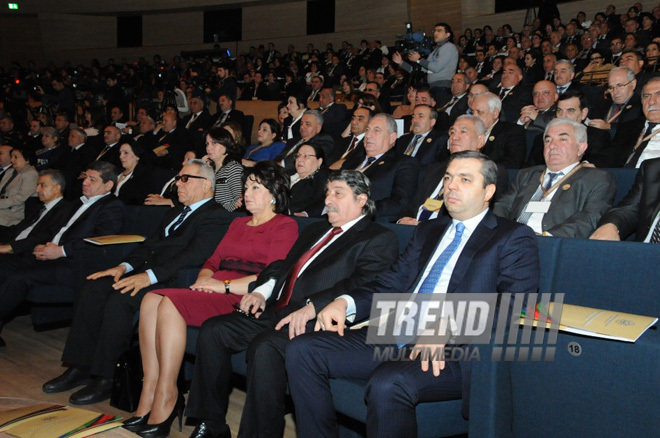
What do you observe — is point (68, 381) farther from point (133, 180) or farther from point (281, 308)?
point (133, 180)

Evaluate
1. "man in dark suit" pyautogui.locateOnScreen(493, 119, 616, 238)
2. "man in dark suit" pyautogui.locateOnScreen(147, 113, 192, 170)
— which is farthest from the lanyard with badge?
"man in dark suit" pyautogui.locateOnScreen(147, 113, 192, 170)

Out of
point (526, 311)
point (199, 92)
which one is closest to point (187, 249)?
point (526, 311)

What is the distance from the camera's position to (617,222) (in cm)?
240

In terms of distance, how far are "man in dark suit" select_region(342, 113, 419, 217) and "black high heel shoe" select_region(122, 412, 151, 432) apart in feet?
5.42

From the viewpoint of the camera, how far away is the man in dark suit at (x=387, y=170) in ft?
11.8

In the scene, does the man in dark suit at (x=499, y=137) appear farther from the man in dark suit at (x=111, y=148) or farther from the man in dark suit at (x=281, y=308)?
the man in dark suit at (x=111, y=148)

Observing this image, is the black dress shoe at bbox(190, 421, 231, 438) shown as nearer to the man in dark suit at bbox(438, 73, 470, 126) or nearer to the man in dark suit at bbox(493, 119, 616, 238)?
the man in dark suit at bbox(493, 119, 616, 238)

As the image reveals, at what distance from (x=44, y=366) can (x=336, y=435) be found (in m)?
2.01

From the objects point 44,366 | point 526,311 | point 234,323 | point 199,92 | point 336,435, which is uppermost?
point 199,92

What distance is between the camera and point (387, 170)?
3727 millimetres

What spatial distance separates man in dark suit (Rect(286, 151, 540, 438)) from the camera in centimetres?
180

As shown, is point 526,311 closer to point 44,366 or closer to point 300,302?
point 300,302

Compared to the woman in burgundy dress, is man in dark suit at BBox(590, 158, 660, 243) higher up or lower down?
higher up

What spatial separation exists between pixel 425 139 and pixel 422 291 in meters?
2.38
